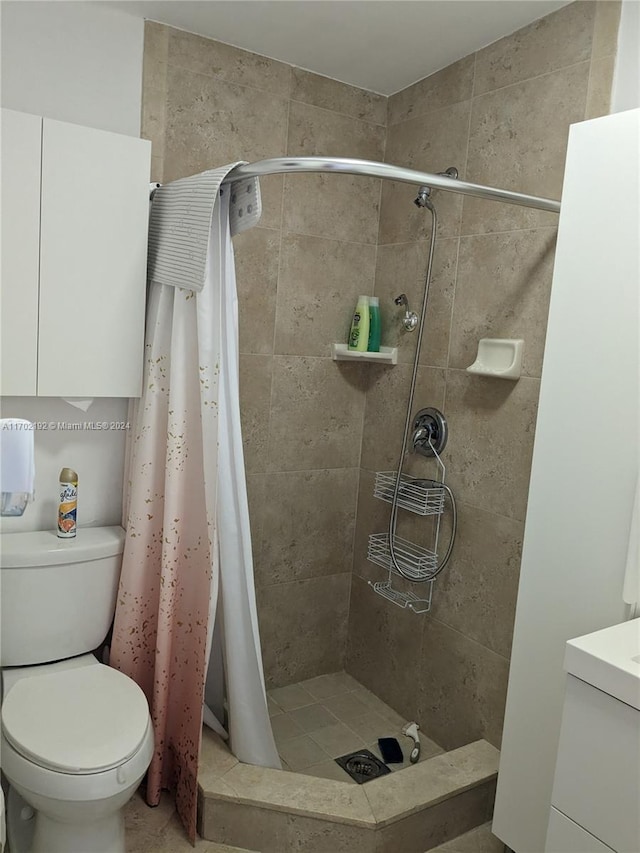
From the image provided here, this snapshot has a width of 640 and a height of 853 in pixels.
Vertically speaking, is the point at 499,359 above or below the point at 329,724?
above

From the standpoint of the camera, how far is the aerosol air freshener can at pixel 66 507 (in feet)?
6.64

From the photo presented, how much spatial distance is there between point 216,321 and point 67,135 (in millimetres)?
658

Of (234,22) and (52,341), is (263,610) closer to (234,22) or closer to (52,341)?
(52,341)

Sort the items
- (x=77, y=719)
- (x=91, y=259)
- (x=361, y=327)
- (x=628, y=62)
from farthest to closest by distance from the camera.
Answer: (x=361, y=327)
(x=91, y=259)
(x=628, y=62)
(x=77, y=719)

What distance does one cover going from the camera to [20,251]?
1817mm

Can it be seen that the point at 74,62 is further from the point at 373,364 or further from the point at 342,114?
the point at 373,364

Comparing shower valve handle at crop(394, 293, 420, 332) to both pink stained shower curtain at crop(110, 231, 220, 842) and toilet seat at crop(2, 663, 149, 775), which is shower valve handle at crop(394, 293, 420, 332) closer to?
pink stained shower curtain at crop(110, 231, 220, 842)

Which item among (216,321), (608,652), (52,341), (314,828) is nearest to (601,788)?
(608,652)

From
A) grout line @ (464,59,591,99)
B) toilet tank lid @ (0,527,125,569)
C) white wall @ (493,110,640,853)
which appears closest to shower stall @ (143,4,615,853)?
grout line @ (464,59,591,99)

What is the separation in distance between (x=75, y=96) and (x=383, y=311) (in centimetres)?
133

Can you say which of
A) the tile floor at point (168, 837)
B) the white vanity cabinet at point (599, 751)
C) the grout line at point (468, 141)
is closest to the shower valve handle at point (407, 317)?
the grout line at point (468, 141)

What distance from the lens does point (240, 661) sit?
1.97 meters

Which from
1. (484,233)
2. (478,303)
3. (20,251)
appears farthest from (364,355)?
(20,251)

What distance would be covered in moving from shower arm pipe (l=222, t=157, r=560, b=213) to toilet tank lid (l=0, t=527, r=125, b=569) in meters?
1.14
